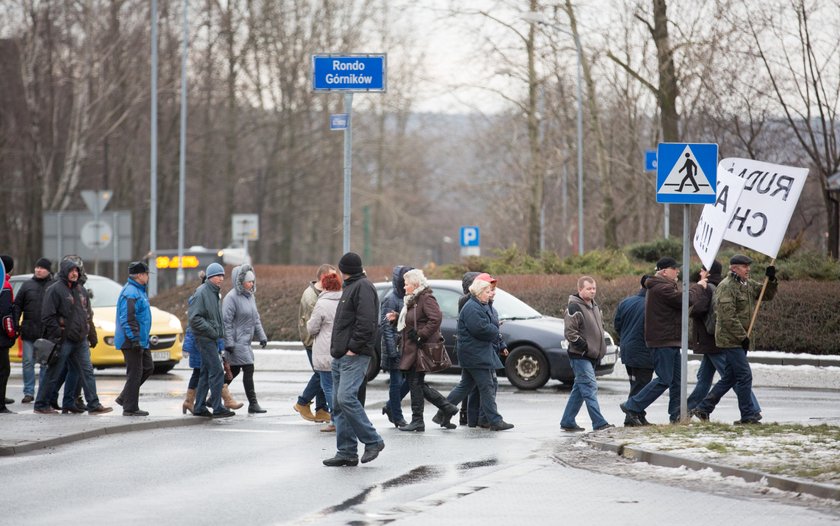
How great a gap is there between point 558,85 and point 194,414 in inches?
1043

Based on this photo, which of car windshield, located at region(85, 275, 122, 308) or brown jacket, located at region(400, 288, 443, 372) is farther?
car windshield, located at region(85, 275, 122, 308)

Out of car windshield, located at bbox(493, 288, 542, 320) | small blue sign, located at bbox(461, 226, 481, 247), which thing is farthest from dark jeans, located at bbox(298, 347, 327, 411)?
small blue sign, located at bbox(461, 226, 481, 247)

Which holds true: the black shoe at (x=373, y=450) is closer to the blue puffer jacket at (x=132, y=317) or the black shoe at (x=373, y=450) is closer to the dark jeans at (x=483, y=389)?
the dark jeans at (x=483, y=389)

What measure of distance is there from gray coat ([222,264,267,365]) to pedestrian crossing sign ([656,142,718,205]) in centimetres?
501

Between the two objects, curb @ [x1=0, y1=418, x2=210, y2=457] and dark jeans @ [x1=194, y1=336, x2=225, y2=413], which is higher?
dark jeans @ [x1=194, y1=336, x2=225, y2=413]

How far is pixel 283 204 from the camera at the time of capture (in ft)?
196

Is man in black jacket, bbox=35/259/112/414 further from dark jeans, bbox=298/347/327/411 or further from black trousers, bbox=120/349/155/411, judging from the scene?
dark jeans, bbox=298/347/327/411

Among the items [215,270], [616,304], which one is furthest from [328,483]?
[616,304]

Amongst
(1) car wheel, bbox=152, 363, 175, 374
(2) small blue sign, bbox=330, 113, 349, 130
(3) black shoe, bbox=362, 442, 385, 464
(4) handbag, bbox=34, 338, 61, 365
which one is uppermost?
(2) small blue sign, bbox=330, 113, 349, 130

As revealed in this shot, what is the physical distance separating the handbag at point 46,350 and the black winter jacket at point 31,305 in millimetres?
853

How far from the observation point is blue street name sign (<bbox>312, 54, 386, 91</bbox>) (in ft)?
59.6

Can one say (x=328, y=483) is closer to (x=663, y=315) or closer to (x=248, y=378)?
(x=663, y=315)

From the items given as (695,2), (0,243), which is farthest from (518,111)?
(0,243)

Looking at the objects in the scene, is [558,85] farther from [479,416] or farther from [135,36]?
[479,416]
